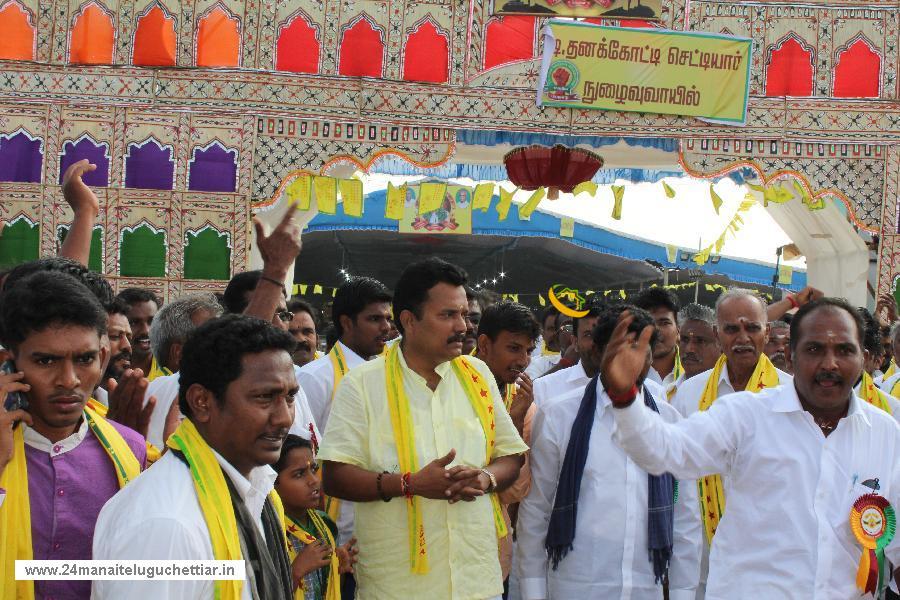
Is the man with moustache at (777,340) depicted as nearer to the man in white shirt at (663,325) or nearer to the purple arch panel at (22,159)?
the man in white shirt at (663,325)

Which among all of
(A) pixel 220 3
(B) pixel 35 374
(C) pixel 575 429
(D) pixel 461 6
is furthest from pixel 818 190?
(B) pixel 35 374

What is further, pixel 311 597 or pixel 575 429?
pixel 575 429

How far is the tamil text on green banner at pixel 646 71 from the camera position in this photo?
9727mm

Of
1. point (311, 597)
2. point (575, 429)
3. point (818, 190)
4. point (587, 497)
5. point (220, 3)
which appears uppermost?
point (220, 3)

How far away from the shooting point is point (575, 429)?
369 cm

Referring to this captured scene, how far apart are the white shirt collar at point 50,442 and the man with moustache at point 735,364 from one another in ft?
9.92

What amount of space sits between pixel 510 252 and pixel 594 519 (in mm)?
11570

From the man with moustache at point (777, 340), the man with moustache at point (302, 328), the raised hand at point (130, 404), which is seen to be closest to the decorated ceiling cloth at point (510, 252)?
the man with moustache at point (777, 340)

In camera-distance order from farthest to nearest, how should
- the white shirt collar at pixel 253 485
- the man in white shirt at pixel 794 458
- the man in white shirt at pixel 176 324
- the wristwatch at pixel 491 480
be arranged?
the man in white shirt at pixel 176 324 < the wristwatch at pixel 491 480 < the man in white shirt at pixel 794 458 < the white shirt collar at pixel 253 485

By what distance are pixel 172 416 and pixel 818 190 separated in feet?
28.1

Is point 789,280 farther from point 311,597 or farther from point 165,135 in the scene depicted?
point 311,597

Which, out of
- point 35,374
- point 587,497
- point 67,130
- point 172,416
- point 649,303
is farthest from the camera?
point 67,130

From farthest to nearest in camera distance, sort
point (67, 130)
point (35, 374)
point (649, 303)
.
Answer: point (67, 130)
point (649, 303)
point (35, 374)

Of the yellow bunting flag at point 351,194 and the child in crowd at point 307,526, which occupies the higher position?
the yellow bunting flag at point 351,194
